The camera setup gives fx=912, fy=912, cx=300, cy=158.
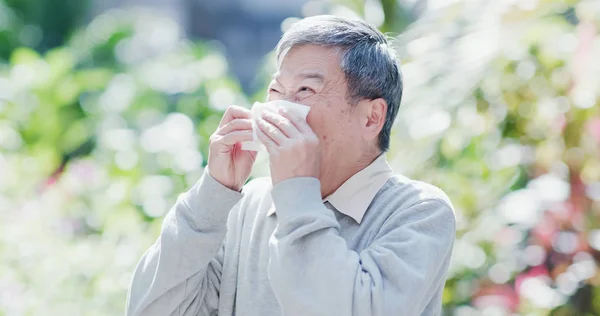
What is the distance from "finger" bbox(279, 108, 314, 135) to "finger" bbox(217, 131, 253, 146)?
3.6 inches

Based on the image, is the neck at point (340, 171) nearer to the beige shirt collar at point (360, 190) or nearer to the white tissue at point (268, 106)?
the beige shirt collar at point (360, 190)

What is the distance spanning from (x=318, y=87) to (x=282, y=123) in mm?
133

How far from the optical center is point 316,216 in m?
1.77

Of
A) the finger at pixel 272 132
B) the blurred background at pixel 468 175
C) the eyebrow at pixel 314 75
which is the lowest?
the blurred background at pixel 468 175

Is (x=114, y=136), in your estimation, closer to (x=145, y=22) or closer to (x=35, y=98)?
(x=35, y=98)

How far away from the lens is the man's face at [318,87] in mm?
1924

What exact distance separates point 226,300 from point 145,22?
855cm

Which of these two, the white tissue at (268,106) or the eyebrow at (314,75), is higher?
the eyebrow at (314,75)

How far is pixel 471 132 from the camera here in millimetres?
4281

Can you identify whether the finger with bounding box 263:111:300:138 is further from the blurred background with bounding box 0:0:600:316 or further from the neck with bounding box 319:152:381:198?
the blurred background with bounding box 0:0:600:316

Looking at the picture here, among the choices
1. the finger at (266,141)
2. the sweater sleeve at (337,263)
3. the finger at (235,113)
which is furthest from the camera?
the finger at (235,113)

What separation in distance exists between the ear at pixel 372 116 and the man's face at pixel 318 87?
3cm

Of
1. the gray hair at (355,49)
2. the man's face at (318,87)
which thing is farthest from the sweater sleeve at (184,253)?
the gray hair at (355,49)

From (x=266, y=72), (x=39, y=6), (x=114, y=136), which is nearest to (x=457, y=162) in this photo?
(x=266, y=72)
